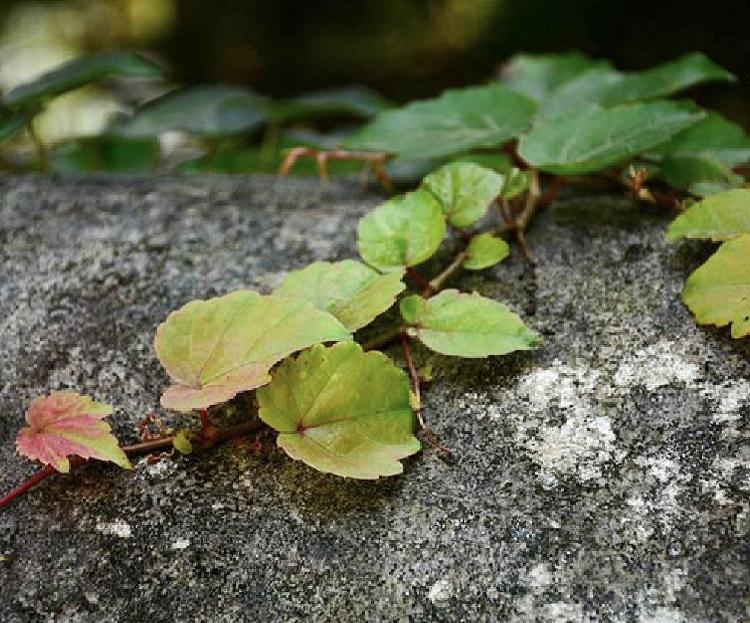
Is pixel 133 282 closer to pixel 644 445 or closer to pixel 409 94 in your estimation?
pixel 644 445

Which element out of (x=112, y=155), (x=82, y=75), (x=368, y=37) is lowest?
(x=368, y=37)

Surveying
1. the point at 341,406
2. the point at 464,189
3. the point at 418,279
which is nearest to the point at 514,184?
the point at 464,189

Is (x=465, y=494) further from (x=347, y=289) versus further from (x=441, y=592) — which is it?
(x=347, y=289)

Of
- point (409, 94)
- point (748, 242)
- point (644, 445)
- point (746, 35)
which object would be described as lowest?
point (409, 94)

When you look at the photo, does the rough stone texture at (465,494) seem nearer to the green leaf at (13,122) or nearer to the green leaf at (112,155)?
the green leaf at (13,122)

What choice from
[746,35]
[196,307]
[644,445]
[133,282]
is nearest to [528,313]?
[644,445]

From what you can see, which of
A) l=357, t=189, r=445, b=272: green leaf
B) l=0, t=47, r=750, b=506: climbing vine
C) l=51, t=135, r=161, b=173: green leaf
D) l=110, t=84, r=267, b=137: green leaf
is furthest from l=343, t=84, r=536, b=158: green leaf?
l=51, t=135, r=161, b=173: green leaf
